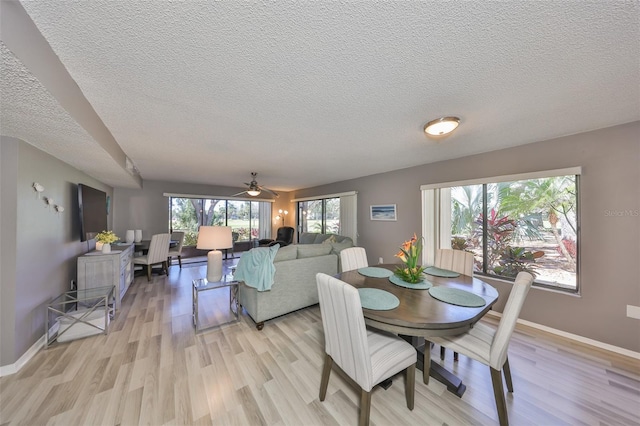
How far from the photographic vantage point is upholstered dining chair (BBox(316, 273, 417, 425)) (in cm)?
123

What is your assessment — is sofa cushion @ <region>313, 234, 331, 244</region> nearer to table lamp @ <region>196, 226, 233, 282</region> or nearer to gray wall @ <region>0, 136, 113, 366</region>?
table lamp @ <region>196, 226, 233, 282</region>

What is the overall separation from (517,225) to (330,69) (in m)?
3.28

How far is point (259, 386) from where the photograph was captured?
1.66m

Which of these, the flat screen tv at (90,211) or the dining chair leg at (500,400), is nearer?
the dining chair leg at (500,400)

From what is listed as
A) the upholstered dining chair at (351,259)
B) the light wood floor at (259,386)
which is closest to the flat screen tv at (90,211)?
the light wood floor at (259,386)

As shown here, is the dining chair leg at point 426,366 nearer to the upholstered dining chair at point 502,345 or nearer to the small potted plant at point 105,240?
the upholstered dining chair at point 502,345

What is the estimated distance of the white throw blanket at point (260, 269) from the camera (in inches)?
96.9

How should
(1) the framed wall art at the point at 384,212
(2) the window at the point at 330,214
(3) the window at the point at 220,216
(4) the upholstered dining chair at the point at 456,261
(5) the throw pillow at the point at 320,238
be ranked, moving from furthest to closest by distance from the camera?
(3) the window at the point at 220,216 < (5) the throw pillow at the point at 320,238 < (2) the window at the point at 330,214 < (1) the framed wall art at the point at 384,212 < (4) the upholstered dining chair at the point at 456,261

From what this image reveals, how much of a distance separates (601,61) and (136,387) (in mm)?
3979

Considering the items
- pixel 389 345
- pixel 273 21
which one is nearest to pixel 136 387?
pixel 389 345

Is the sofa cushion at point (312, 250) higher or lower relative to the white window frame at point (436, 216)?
lower

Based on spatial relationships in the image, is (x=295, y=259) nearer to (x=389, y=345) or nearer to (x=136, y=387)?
(x=389, y=345)

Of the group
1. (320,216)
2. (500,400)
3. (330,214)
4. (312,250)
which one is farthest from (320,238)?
(500,400)

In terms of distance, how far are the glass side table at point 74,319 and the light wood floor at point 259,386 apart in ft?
0.37
